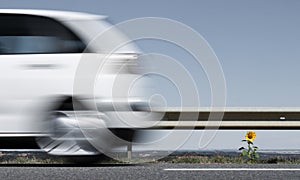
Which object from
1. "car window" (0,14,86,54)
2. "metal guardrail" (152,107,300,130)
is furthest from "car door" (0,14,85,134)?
"metal guardrail" (152,107,300,130)

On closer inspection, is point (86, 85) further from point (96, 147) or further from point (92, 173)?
point (92, 173)

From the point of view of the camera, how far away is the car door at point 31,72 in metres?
6.26

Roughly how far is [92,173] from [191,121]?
158 inches

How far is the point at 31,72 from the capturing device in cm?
628

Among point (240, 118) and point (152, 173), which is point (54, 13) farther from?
point (240, 118)

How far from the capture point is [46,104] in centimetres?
628

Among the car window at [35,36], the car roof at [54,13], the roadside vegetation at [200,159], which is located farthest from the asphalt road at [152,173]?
the roadside vegetation at [200,159]

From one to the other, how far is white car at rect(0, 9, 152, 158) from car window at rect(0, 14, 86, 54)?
1 cm

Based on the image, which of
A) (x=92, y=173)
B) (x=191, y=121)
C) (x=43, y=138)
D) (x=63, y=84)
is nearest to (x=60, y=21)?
(x=63, y=84)

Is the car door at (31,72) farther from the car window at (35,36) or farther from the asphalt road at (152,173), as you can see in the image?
the asphalt road at (152,173)

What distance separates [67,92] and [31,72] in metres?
0.44

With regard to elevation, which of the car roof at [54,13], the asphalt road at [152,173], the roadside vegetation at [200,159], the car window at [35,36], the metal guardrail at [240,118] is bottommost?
the asphalt road at [152,173]

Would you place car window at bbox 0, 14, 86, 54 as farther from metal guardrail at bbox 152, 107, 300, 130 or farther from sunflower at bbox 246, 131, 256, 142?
metal guardrail at bbox 152, 107, 300, 130

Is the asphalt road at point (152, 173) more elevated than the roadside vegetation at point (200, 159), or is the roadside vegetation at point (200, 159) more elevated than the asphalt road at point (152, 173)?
the roadside vegetation at point (200, 159)
